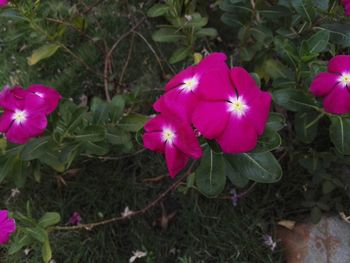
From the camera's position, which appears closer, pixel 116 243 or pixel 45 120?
pixel 45 120

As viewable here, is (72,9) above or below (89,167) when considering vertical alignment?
above

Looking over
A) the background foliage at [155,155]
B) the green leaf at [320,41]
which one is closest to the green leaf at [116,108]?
the background foliage at [155,155]

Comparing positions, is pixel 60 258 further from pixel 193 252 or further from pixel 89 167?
pixel 193 252

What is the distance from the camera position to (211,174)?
5.03 ft

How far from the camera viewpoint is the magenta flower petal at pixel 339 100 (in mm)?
1415

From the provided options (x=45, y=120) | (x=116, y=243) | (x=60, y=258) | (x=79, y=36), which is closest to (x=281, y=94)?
(x=45, y=120)

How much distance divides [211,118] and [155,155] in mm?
1307

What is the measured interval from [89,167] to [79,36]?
873 millimetres

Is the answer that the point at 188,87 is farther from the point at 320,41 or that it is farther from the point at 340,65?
the point at 320,41

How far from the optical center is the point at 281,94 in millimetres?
1674

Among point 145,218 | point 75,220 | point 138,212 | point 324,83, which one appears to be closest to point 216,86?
point 324,83

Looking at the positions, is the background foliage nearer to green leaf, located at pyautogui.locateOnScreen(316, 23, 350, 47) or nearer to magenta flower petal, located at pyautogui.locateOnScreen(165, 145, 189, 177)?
green leaf, located at pyautogui.locateOnScreen(316, 23, 350, 47)

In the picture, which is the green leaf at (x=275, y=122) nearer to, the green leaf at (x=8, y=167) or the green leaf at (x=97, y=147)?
the green leaf at (x=97, y=147)

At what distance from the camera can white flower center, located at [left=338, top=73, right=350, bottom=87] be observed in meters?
1.42
